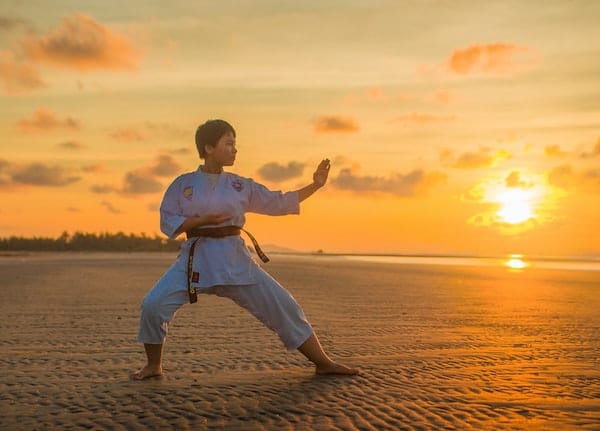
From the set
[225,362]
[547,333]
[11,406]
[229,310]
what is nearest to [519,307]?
[547,333]

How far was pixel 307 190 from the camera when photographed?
5895mm

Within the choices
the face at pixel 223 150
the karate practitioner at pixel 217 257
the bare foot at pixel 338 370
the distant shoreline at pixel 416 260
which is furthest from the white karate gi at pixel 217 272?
the distant shoreline at pixel 416 260

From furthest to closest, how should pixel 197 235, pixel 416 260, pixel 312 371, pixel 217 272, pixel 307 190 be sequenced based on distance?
pixel 416 260 → pixel 307 190 → pixel 312 371 → pixel 197 235 → pixel 217 272

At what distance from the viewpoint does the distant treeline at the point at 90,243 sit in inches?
1601

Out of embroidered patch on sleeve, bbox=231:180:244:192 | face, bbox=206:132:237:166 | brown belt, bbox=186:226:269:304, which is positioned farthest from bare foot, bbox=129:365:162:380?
face, bbox=206:132:237:166

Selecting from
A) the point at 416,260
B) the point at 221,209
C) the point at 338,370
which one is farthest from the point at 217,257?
the point at 416,260

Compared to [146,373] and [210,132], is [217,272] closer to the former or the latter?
[146,373]

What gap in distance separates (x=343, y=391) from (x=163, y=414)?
1.23 m

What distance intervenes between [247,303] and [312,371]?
0.72 metres

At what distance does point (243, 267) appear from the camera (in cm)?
557

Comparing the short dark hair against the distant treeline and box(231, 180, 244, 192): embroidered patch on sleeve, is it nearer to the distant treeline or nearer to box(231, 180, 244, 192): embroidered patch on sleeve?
box(231, 180, 244, 192): embroidered patch on sleeve

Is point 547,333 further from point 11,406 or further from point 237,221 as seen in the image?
point 11,406

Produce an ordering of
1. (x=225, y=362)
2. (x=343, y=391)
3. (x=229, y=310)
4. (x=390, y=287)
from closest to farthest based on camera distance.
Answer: (x=343, y=391) → (x=225, y=362) → (x=229, y=310) → (x=390, y=287)

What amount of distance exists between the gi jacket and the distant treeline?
35.1 meters
